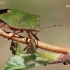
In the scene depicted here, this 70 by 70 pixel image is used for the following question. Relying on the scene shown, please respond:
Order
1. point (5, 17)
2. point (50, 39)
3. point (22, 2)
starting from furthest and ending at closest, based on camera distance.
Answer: point (22, 2)
point (50, 39)
point (5, 17)

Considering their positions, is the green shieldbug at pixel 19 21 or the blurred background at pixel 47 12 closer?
the green shieldbug at pixel 19 21

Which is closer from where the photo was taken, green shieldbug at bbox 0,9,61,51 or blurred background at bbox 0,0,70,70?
green shieldbug at bbox 0,9,61,51

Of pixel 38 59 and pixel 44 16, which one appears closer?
pixel 38 59

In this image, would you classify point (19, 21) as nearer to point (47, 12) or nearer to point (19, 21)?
point (19, 21)

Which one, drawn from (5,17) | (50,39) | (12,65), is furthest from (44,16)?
(12,65)

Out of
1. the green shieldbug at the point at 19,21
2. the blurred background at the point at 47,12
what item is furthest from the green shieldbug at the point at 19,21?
the blurred background at the point at 47,12

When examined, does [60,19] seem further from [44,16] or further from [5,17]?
[5,17]

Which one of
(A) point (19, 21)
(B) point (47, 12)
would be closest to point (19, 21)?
(A) point (19, 21)

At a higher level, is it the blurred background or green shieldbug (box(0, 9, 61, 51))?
green shieldbug (box(0, 9, 61, 51))

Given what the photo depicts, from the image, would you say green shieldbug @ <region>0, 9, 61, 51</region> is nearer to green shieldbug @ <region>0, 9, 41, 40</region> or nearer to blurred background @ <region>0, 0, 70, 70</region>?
green shieldbug @ <region>0, 9, 41, 40</region>

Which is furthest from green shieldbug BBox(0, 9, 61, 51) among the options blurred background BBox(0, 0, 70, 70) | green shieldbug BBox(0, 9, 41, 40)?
blurred background BBox(0, 0, 70, 70)

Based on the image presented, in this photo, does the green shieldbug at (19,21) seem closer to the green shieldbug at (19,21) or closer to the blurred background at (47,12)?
the green shieldbug at (19,21)
